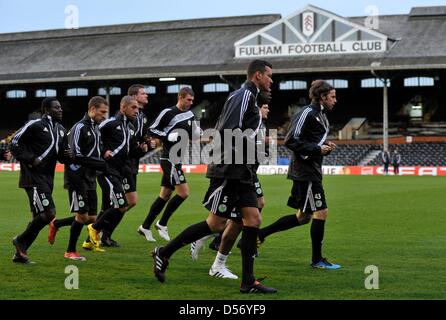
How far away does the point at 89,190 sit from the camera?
10.6 meters

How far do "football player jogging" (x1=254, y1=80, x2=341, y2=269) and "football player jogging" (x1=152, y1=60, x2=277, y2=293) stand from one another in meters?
1.54

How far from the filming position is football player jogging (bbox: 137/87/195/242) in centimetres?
1230

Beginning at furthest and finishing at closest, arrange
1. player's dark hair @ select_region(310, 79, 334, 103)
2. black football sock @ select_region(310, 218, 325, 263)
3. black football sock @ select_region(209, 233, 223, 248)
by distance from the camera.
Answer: black football sock @ select_region(209, 233, 223, 248)
player's dark hair @ select_region(310, 79, 334, 103)
black football sock @ select_region(310, 218, 325, 263)

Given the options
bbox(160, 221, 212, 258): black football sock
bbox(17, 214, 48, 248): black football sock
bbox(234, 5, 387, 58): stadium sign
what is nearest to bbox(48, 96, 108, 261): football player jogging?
bbox(17, 214, 48, 248): black football sock

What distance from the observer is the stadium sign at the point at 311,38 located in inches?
2005

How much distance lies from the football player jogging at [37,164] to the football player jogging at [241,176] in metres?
2.27

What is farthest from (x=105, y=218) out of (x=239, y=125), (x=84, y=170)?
Result: (x=239, y=125)

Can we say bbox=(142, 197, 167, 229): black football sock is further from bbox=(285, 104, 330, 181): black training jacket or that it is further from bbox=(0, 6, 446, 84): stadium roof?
bbox=(0, 6, 446, 84): stadium roof

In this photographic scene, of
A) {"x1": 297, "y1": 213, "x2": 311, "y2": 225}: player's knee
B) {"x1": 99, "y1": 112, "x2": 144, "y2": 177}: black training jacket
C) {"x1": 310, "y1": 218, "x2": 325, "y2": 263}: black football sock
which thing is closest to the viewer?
{"x1": 310, "y1": 218, "x2": 325, "y2": 263}: black football sock

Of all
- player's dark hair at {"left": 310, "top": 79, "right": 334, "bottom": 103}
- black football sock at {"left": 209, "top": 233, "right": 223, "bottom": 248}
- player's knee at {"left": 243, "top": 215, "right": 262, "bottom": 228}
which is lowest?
black football sock at {"left": 209, "top": 233, "right": 223, "bottom": 248}

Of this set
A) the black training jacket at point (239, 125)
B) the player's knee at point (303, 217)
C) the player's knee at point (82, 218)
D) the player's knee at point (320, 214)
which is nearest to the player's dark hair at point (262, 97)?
the black training jacket at point (239, 125)

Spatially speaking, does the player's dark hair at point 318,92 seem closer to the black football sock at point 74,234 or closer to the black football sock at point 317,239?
the black football sock at point 317,239
